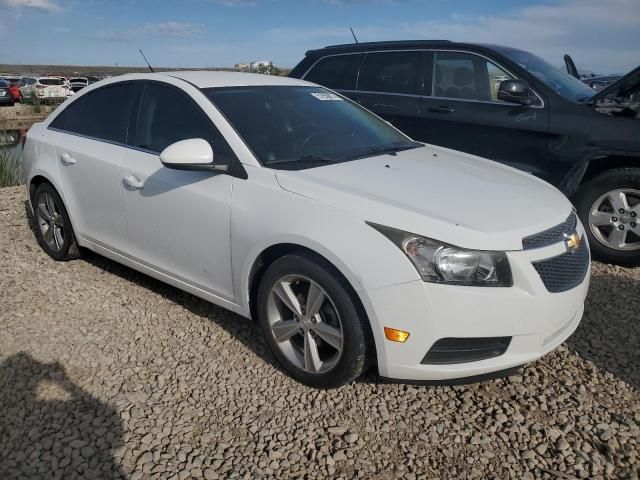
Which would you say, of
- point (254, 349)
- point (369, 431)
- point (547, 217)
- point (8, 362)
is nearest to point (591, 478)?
point (369, 431)

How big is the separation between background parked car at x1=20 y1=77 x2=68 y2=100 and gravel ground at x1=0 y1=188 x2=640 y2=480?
2598 cm

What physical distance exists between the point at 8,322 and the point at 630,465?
12.3ft

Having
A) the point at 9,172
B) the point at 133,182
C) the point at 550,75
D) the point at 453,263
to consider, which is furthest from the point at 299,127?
the point at 9,172

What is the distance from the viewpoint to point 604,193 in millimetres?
4527

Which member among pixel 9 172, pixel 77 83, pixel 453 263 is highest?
pixel 453 263

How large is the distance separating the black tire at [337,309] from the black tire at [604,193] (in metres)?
2.88

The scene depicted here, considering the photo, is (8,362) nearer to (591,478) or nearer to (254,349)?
(254,349)

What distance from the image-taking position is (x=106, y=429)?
8.72ft

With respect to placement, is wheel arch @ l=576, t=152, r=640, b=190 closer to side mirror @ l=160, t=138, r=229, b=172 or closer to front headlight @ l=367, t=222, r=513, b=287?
front headlight @ l=367, t=222, r=513, b=287

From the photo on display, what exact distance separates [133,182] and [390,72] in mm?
3223

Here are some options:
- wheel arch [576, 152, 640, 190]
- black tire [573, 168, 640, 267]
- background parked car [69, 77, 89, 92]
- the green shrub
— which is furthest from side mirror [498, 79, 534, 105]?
background parked car [69, 77, 89, 92]

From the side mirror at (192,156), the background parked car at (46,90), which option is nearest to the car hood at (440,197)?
the side mirror at (192,156)

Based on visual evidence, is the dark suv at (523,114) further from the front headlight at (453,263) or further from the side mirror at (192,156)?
the side mirror at (192,156)

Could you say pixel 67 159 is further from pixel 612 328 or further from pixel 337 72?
pixel 612 328
